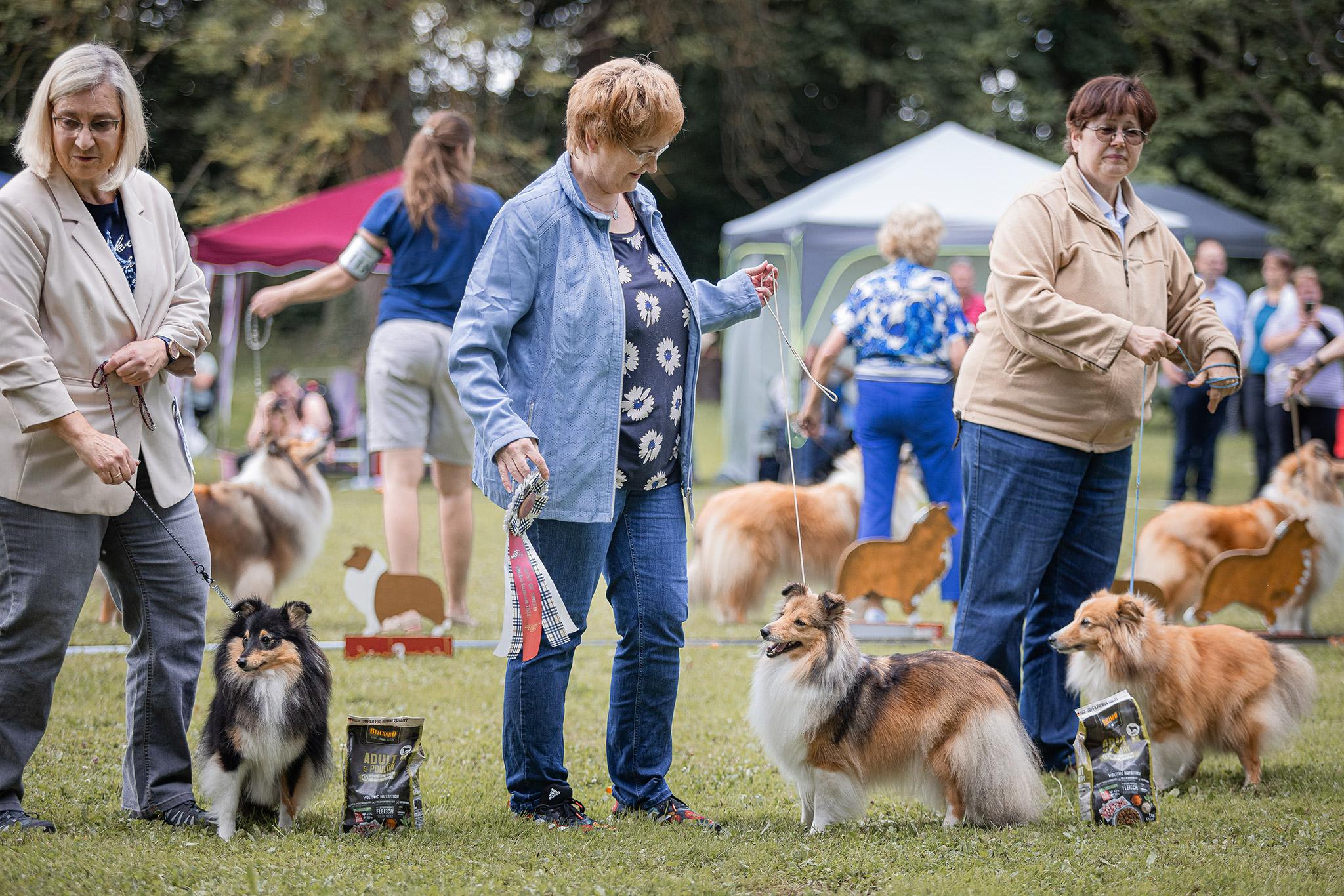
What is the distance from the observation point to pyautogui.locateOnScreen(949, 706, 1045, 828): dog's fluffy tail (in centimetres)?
302

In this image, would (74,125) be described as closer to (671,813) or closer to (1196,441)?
(671,813)

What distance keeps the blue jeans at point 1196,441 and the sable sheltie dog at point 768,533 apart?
4226 millimetres

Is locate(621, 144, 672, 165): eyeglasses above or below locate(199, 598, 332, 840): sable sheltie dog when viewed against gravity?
above

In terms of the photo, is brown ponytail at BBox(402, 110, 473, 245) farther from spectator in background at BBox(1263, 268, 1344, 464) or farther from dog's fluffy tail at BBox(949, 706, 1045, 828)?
spectator in background at BBox(1263, 268, 1344, 464)

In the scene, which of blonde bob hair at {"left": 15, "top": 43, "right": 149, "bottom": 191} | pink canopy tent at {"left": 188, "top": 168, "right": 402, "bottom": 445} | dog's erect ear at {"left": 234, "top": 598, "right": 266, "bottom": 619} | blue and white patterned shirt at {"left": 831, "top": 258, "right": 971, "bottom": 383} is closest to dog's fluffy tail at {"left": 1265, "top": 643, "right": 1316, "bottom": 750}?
blue and white patterned shirt at {"left": 831, "top": 258, "right": 971, "bottom": 383}

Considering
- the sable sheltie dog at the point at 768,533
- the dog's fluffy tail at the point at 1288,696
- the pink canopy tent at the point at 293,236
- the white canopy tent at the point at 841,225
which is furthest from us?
the white canopy tent at the point at 841,225

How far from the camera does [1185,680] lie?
11.5 feet

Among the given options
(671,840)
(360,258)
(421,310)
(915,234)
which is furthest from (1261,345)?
(671,840)

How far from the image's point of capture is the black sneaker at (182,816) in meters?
2.96

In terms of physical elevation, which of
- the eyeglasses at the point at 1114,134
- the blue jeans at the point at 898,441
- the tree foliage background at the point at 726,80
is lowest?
the blue jeans at the point at 898,441

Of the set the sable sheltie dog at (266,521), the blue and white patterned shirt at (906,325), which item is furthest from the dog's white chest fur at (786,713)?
the sable sheltie dog at (266,521)

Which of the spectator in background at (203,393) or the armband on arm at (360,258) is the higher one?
the armband on arm at (360,258)

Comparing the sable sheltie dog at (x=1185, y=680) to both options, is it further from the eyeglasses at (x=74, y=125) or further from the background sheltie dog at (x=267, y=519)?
the background sheltie dog at (x=267, y=519)

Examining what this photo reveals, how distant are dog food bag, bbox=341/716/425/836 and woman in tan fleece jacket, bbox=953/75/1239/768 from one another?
65.8 inches
